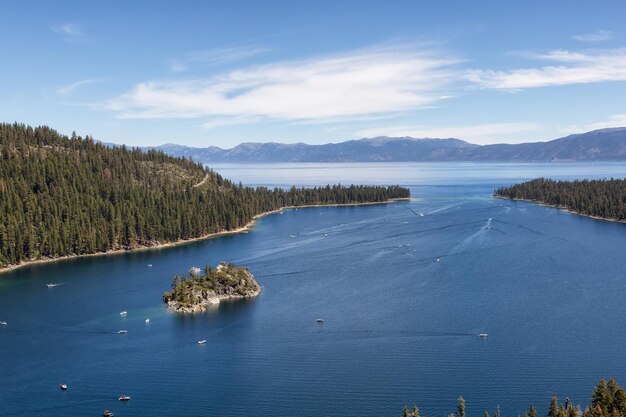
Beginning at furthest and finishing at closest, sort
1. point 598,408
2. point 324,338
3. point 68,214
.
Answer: point 68,214
point 324,338
point 598,408

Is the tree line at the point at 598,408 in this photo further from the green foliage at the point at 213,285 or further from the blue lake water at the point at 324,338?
the green foliage at the point at 213,285

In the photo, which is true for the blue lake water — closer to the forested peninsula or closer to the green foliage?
the green foliage

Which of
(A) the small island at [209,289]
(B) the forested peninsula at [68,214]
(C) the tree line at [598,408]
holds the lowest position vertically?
(C) the tree line at [598,408]

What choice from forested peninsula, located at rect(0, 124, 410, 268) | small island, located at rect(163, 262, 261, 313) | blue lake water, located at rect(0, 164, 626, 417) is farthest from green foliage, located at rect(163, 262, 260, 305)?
forested peninsula, located at rect(0, 124, 410, 268)

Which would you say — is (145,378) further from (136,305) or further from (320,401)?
(136,305)

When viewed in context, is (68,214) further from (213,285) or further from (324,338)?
(324,338)

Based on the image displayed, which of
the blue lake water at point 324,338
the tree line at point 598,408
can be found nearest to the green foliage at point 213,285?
the blue lake water at point 324,338

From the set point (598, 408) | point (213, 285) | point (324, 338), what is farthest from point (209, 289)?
point (598, 408)
